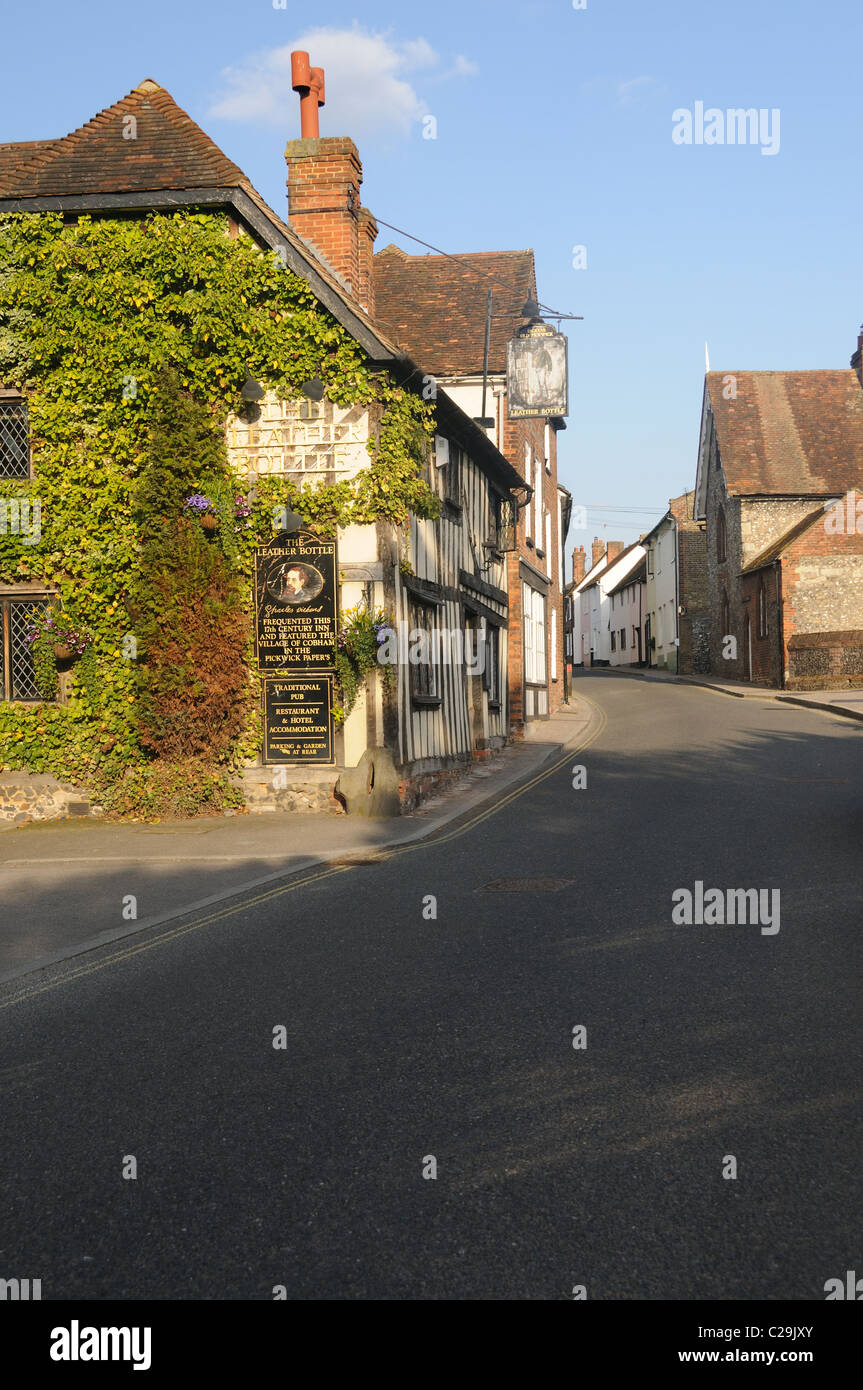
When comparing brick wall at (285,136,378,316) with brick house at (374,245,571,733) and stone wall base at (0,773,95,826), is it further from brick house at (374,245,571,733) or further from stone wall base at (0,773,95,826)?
stone wall base at (0,773,95,826)

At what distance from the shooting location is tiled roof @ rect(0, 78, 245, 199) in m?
14.7

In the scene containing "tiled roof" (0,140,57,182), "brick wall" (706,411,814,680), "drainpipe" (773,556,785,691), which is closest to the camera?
"tiled roof" (0,140,57,182)

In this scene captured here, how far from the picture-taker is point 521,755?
72.0 ft

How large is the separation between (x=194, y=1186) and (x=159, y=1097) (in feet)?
3.06

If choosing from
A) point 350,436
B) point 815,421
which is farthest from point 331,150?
point 815,421

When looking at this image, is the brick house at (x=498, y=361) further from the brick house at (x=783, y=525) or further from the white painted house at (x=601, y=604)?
the white painted house at (x=601, y=604)

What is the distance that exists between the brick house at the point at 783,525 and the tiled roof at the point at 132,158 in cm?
2731

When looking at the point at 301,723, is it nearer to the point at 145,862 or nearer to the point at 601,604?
the point at 145,862

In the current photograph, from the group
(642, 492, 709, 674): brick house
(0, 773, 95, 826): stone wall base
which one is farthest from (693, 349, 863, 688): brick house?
(0, 773, 95, 826): stone wall base

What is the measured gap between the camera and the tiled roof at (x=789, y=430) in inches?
1702

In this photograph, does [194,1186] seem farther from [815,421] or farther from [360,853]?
[815,421]

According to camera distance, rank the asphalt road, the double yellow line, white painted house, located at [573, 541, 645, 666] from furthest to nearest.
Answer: white painted house, located at [573, 541, 645, 666] → the double yellow line → the asphalt road

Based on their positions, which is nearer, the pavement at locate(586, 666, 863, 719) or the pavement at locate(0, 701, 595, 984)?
the pavement at locate(0, 701, 595, 984)

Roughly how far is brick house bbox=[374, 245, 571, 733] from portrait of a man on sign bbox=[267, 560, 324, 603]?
26.7ft
